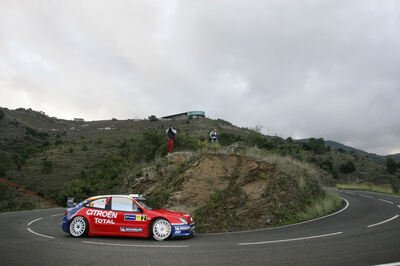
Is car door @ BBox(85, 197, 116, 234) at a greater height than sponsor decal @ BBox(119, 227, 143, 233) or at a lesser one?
greater

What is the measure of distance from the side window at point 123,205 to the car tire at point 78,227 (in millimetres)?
1107

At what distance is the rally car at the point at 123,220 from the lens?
11070 mm

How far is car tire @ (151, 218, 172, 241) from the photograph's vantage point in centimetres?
1097

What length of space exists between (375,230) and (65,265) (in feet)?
31.2

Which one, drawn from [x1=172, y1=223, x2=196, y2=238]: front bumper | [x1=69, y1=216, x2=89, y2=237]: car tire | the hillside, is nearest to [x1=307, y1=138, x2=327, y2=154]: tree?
the hillside

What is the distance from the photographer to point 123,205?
38.0 feet

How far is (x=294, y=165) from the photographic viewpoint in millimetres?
18312

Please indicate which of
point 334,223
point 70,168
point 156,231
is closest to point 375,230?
point 334,223

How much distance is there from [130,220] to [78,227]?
185 centimetres

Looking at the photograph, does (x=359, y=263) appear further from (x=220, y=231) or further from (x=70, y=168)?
(x=70, y=168)

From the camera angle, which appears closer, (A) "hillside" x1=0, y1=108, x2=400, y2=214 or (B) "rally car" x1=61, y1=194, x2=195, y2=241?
(B) "rally car" x1=61, y1=194, x2=195, y2=241

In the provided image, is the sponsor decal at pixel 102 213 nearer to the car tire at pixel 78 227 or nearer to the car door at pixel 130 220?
the car door at pixel 130 220

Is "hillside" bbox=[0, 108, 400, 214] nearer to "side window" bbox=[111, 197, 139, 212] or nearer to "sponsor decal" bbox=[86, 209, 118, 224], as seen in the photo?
"side window" bbox=[111, 197, 139, 212]

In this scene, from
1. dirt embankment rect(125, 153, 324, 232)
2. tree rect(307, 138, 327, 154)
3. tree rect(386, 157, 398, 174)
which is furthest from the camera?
tree rect(307, 138, 327, 154)
